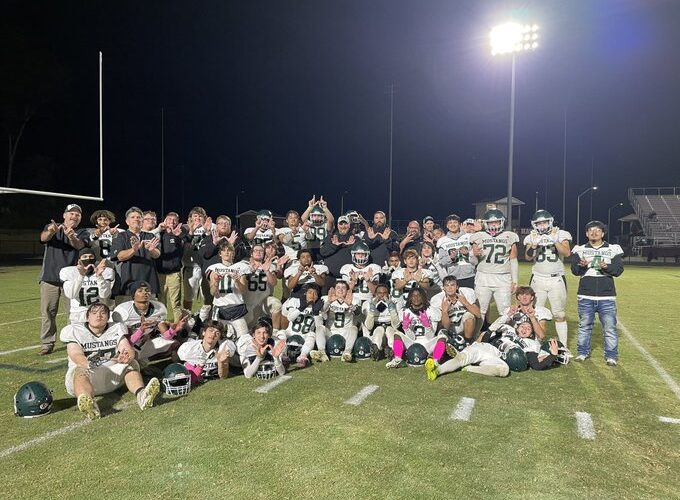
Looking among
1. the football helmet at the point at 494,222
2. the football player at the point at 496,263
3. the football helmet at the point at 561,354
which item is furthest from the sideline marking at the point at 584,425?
the football helmet at the point at 494,222

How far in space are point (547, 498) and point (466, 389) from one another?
86.3 inches

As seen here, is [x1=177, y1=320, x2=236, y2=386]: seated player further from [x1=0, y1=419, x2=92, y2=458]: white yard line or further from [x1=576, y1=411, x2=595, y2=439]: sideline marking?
[x1=576, y1=411, x2=595, y2=439]: sideline marking

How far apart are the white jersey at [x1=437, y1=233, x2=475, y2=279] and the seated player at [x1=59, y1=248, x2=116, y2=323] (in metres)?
5.19

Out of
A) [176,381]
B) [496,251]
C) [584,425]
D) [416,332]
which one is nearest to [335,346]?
[416,332]

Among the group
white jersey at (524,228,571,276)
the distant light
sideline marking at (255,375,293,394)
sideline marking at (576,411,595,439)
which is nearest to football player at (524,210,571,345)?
white jersey at (524,228,571,276)

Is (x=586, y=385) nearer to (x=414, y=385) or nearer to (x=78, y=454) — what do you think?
(x=414, y=385)

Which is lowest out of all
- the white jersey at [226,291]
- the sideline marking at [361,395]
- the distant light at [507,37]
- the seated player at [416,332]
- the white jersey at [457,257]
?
the sideline marking at [361,395]

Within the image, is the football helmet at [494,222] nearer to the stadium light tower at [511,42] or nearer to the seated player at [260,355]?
the seated player at [260,355]

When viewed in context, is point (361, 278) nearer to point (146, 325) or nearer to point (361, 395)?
point (361, 395)

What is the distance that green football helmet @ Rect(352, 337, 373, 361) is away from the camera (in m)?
6.48

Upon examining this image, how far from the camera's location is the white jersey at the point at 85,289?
6039 mm

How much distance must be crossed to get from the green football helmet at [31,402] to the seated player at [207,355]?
1.46 meters

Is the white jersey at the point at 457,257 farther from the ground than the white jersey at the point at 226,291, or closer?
farther from the ground

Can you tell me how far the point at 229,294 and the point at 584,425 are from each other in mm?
4673
